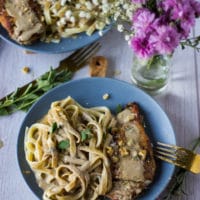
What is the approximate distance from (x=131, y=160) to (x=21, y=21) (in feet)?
2.72

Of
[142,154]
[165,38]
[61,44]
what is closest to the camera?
[165,38]

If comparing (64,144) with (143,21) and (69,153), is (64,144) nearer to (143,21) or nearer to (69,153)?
(69,153)

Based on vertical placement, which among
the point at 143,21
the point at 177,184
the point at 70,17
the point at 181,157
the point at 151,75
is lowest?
the point at 177,184

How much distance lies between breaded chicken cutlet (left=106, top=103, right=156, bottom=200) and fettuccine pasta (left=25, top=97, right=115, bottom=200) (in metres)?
0.04

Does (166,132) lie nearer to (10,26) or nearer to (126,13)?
(126,13)

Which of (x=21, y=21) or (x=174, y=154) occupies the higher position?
(x=21, y=21)

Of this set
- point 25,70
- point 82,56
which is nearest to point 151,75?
point 82,56

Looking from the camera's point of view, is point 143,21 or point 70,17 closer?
point 143,21

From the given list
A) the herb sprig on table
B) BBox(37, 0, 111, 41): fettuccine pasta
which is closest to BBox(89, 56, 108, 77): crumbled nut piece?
BBox(37, 0, 111, 41): fettuccine pasta

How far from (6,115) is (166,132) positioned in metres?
0.73

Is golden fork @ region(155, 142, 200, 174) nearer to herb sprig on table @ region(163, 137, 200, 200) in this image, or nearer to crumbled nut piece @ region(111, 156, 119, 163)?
herb sprig on table @ region(163, 137, 200, 200)

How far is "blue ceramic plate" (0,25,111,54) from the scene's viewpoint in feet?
6.63

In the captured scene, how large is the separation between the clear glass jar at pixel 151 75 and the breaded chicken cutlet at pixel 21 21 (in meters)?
0.48

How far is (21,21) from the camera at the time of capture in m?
2.02
